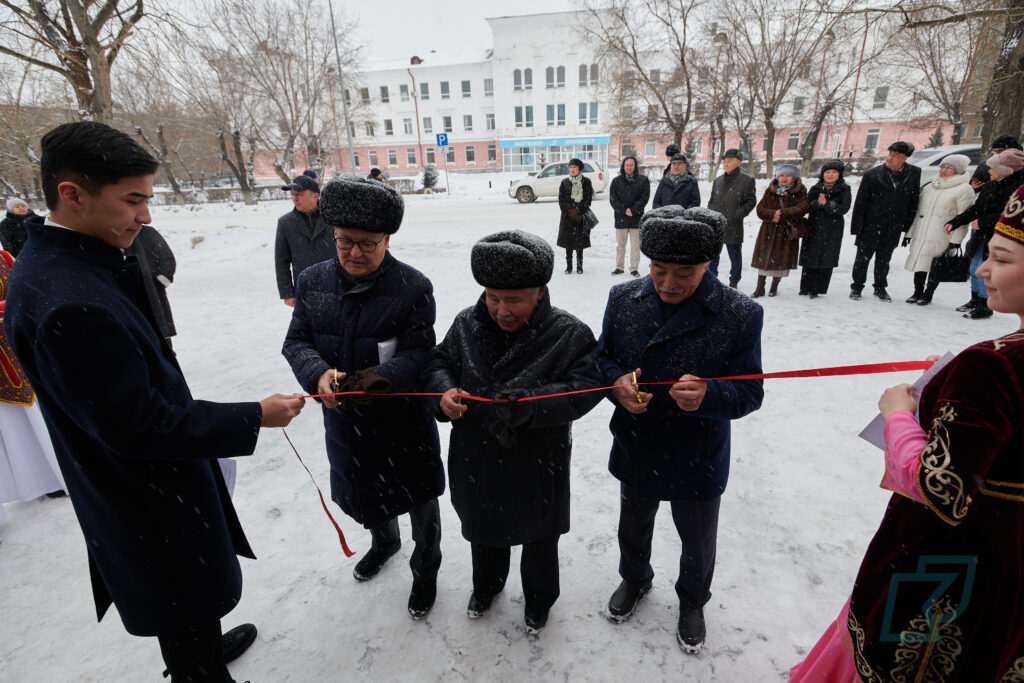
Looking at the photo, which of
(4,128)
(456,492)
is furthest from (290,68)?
(456,492)

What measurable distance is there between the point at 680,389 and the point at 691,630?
4.13ft

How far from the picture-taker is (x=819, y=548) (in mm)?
2787

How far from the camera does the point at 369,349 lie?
225 cm

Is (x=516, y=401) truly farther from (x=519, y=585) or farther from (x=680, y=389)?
(x=519, y=585)

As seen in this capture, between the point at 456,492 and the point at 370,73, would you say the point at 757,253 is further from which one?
the point at 370,73

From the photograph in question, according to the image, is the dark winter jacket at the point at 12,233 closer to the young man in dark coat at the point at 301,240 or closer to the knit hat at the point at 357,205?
the young man in dark coat at the point at 301,240

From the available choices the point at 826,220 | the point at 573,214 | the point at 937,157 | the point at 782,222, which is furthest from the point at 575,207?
the point at 937,157

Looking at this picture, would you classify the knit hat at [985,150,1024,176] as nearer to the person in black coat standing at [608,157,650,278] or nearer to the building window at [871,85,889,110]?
the person in black coat standing at [608,157,650,278]

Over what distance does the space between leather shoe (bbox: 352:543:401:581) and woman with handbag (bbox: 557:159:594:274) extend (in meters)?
6.81

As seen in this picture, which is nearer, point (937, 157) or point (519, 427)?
point (519, 427)

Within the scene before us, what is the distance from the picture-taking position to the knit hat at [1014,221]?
1137 millimetres

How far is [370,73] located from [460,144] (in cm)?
1090

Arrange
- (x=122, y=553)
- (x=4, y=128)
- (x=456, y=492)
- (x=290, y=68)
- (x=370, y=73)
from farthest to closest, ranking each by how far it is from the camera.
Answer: (x=370, y=73) → (x=290, y=68) → (x=4, y=128) → (x=456, y=492) → (x=122, y=553)

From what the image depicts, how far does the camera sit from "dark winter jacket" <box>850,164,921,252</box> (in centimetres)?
653
